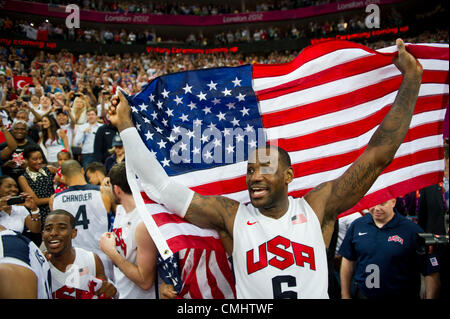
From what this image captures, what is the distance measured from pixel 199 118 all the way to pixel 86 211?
5.82 feet

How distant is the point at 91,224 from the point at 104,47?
19.8m

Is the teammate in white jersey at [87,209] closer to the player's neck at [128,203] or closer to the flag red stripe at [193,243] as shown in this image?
the player's neck at [128,203]

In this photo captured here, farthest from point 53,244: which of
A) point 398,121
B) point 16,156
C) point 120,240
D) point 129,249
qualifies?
point 16,156

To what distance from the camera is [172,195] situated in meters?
2.15

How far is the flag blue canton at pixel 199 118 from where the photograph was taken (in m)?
2.56

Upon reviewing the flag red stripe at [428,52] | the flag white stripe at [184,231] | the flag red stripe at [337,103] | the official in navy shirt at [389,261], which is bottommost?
the official in navy shirt at [389,261]

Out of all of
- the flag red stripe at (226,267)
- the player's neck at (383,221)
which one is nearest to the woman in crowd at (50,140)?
the flag red stripe at (226,267)

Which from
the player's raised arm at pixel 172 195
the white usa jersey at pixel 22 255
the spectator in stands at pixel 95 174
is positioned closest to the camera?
the white usa jersey at pixel 22 255

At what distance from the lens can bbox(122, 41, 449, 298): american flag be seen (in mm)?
2695

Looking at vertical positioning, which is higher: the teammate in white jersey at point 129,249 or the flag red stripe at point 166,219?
the flag red stripe at point 166,219

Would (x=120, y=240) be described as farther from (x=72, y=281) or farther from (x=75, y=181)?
(x=75, y=181)

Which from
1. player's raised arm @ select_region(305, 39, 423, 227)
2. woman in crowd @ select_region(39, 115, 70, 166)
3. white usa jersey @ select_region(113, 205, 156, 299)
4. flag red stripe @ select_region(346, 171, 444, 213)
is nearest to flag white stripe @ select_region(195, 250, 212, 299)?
white usa jersey @ select_region(113, 205, 156, 299)

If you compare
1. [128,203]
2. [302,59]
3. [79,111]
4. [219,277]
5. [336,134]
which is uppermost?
[79,111]

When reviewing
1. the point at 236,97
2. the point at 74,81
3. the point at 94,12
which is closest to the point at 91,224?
the point at 236,97
